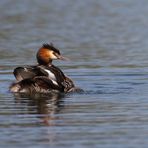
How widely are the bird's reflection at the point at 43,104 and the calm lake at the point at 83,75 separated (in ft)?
0.05

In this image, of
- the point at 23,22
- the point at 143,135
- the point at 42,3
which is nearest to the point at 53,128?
the point at 143,135

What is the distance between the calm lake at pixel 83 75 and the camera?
12195 millimetres

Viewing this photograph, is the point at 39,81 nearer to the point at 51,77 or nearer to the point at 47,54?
the point at 51,77

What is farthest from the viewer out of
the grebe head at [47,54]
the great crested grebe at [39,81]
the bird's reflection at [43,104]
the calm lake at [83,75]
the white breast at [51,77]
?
the grebe head at [47,54]

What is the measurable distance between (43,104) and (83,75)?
A: 3.72m

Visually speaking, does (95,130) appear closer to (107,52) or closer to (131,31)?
(107,52)

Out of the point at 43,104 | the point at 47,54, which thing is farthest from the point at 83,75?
the point at 43,104

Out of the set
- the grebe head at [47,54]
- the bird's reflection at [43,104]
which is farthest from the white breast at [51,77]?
the grebe head at [47,54]

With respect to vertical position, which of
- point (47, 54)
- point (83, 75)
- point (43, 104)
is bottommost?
point (43, 104)

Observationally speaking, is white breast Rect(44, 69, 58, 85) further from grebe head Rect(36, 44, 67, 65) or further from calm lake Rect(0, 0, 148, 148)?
grebe head Rect(36, 44, 67, 65)

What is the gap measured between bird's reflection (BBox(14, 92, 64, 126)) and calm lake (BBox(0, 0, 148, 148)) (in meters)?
0.02

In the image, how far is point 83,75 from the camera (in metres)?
19.2

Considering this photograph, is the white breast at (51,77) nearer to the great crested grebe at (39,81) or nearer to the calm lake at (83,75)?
the great crested grebe at (39,81)

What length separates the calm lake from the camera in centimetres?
1220
